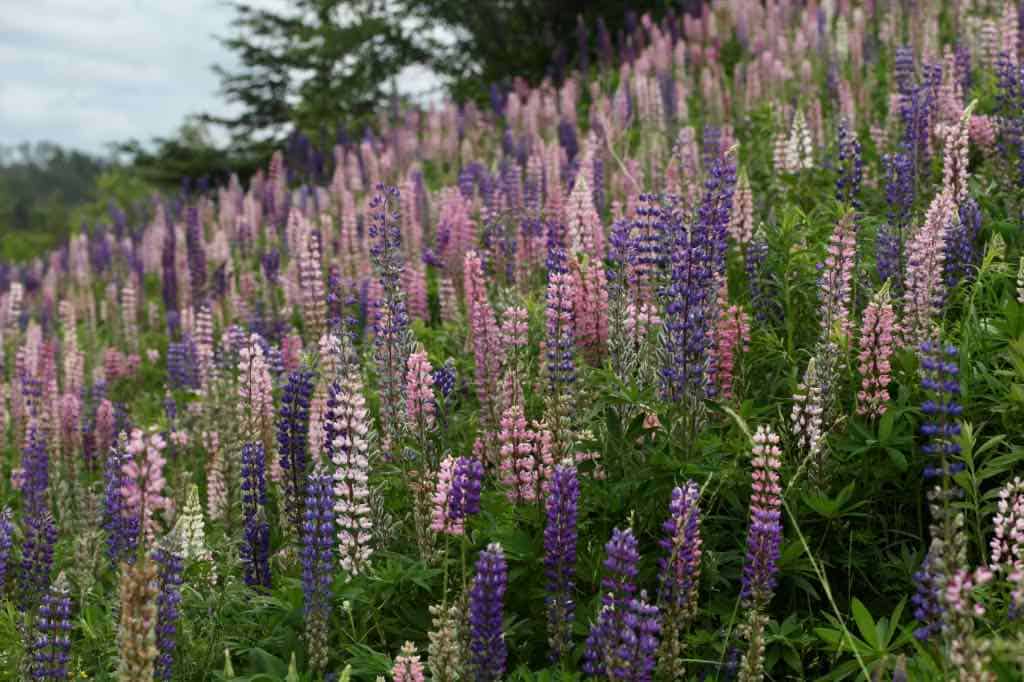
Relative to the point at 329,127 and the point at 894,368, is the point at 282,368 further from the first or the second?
the point at 329,127

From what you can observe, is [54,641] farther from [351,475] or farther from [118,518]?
[118,518]

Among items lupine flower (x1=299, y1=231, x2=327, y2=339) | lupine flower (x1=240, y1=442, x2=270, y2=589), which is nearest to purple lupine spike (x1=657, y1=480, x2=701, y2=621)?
lupine flower (x1=240, y1=442, x2=270, y2=589)

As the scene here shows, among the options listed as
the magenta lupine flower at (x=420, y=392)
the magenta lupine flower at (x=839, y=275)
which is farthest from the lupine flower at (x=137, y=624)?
the magenta lupine flower at (x=839, y=275)

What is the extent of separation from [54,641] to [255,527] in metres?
1.12

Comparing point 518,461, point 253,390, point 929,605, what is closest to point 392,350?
point 253,390

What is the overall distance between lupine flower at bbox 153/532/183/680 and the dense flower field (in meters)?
0.01

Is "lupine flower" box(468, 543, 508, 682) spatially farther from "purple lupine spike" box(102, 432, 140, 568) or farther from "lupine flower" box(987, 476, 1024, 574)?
"purple lupine spike" box(102, 432, 140, 568)

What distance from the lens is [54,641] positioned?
3771mm

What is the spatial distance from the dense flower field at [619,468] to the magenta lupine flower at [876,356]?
18mm

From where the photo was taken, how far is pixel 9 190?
261ft

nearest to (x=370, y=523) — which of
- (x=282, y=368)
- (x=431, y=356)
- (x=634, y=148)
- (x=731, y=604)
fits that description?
(x=731, y=604)

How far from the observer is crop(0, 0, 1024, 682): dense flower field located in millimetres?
3520

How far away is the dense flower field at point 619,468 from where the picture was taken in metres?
3.52

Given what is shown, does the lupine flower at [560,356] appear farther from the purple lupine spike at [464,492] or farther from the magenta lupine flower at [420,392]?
the magenta lupine flower at [420,392]
